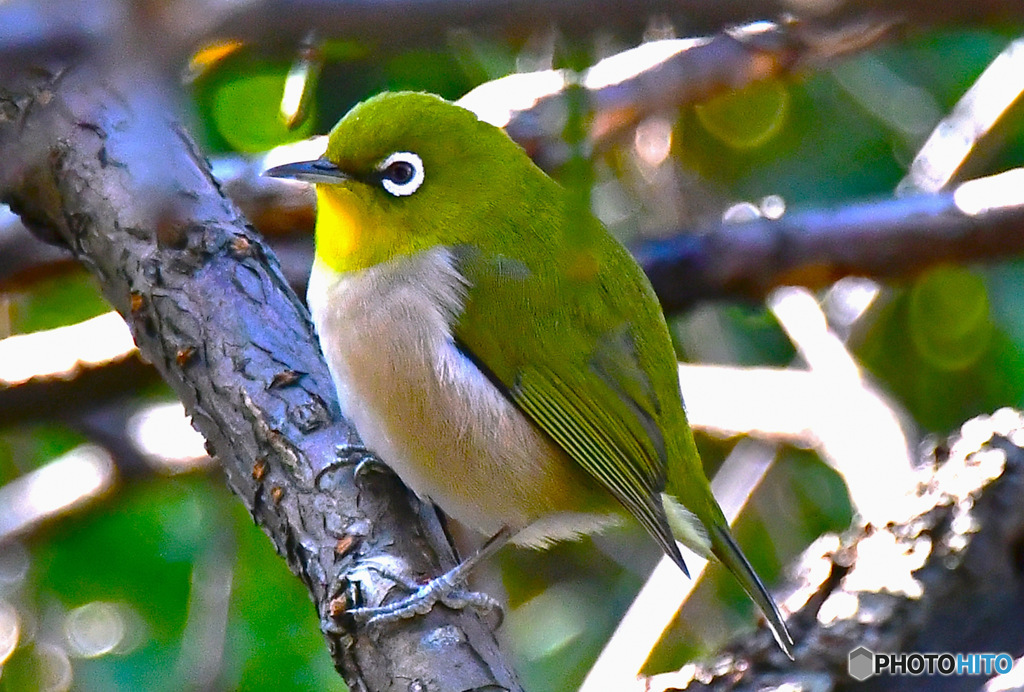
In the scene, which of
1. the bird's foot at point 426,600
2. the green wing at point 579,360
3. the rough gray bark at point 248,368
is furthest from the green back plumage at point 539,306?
the bird's foot at point 426,600

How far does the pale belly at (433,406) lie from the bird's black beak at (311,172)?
293mm

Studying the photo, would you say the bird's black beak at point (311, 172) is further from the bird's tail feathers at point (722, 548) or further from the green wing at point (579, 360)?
the bird's tail feathers at point (722, 548)

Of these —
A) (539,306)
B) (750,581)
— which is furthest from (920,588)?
(539,306)

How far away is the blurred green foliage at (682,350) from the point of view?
4508 millimetres

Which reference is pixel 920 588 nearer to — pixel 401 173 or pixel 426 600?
pixel 426 600

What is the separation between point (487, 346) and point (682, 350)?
2.86 m

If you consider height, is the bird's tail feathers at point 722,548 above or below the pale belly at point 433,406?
below

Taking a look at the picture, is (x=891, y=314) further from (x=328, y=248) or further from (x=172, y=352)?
(x=172, y=352)

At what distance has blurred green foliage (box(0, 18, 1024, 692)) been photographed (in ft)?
14.8

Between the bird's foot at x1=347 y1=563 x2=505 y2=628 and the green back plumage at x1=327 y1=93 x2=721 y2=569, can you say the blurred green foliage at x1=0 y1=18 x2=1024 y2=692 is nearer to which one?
the green back plumage at x1=327 y1=93 x2=721 y2=569

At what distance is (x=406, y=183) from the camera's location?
337 cm

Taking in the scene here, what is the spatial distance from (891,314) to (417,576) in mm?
3591

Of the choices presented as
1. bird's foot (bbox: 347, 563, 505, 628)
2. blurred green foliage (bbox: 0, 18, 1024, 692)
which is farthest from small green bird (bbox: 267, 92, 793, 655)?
blurred green foliage (bbox: 0, 18, 1024, 692)

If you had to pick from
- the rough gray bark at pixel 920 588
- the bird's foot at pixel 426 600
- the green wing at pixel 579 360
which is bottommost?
the rough gray bark at pixel 920 588
